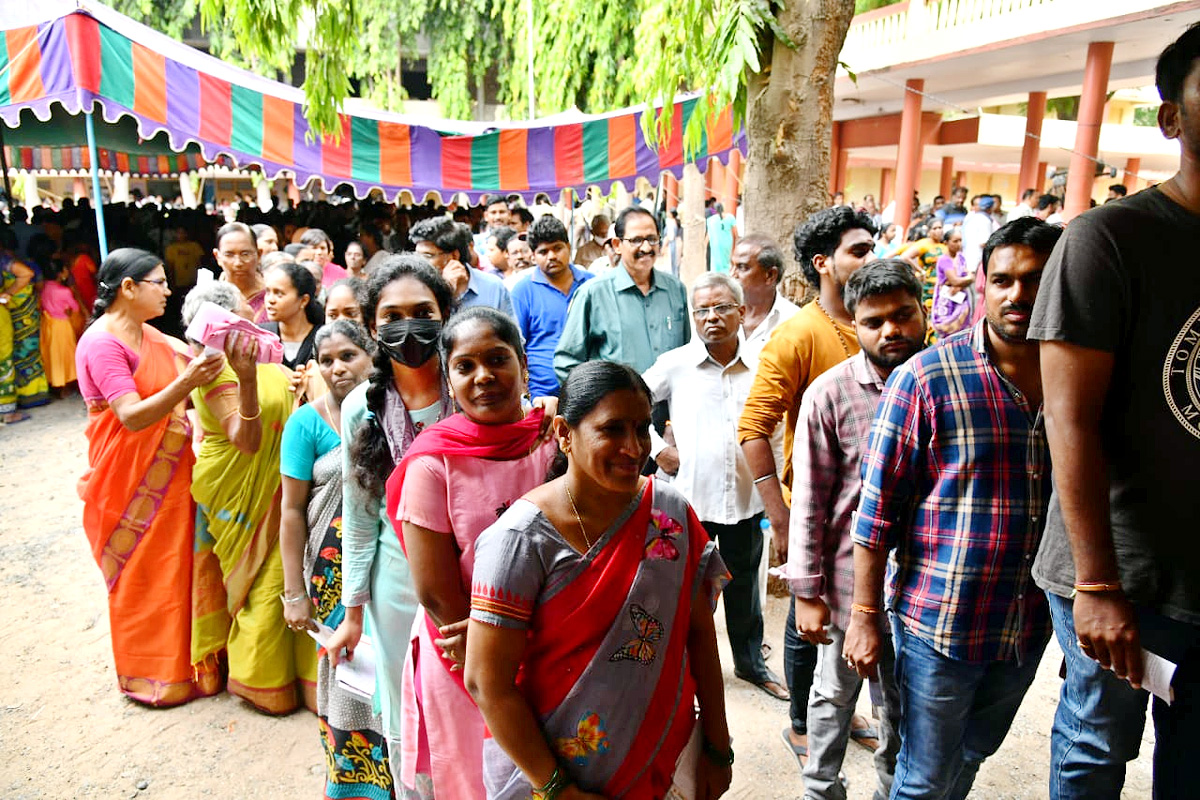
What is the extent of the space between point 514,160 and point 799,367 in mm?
7252

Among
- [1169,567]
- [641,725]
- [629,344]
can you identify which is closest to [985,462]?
[1169,567]

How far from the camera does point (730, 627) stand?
337 cm

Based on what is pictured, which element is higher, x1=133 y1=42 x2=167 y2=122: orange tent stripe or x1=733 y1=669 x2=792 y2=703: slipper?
x1=133 y1=42 x2=167 y2=122: orange tent stripe

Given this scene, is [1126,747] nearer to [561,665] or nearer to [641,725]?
[641,725]

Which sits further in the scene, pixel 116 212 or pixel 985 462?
pixel 116 212

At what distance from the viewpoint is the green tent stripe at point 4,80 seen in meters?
6.12

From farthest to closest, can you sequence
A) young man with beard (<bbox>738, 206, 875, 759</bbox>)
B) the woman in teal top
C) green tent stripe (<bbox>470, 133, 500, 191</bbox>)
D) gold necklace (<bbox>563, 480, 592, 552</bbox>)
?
1. green tent stripe (<bbox>470, 133, 500, 191</bbox>)
2. young man with beard (<bbox>738, 206, 875, 759</bbox>)
3. the woman in teal top
4. gold necklace (<bbox>563, 480, 592, 552</bbox>)

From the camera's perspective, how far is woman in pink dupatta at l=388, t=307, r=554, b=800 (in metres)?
1.77

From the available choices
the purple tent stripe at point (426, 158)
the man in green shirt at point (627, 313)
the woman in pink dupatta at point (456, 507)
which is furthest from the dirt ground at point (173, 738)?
the purple tent stripe at point (426, 158)

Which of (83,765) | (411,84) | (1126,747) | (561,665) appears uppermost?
(411,84)

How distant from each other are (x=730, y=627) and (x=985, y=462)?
5.96 feet

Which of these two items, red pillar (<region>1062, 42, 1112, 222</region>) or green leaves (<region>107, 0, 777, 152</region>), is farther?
red pillar (<region>1062, 42, 1112, 222</region>)

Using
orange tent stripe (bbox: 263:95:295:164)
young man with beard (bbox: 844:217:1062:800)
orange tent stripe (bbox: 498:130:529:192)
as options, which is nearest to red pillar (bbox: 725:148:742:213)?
orange tent stripe (bbox: 498:130:529:192)

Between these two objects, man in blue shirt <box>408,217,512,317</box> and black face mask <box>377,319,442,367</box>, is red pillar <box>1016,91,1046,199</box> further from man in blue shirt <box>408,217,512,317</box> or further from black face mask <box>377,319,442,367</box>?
black face mask <box>377,319,442,367</box>
